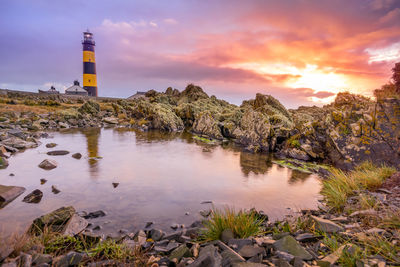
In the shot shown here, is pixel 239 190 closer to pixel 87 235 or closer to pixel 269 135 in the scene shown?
pixel 87 235

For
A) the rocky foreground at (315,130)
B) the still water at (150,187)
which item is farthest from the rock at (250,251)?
the rocky foreground at (315,130)

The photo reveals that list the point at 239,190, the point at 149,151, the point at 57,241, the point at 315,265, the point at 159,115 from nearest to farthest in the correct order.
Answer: the point at 315,265
the point at 57,241
the point at 239,190
the point at 149,151
the point at 159,115

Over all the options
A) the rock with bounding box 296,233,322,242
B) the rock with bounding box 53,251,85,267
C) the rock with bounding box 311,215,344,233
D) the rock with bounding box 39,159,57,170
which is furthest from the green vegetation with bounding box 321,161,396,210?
the rock with bounding box 39,159,57,170

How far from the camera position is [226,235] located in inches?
176

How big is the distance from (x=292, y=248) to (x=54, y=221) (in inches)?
228

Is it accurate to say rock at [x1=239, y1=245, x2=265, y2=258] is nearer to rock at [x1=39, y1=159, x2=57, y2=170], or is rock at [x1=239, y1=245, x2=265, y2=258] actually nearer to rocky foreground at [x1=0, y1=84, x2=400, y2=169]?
rocky foreground at [x1=0, y1=84, x2=400, y2=169]

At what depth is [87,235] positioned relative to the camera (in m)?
5.05

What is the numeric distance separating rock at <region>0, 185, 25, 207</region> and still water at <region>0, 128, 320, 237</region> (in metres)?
0.24

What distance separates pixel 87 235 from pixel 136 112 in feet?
138

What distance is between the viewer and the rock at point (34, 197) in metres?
7.81

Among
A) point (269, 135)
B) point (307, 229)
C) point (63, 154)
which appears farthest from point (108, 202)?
point (269, 135)

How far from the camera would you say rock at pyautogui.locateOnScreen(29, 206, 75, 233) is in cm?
564

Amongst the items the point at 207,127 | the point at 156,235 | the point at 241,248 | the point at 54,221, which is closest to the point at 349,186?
the point at 241,248

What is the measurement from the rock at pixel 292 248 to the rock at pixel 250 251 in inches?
12.4
